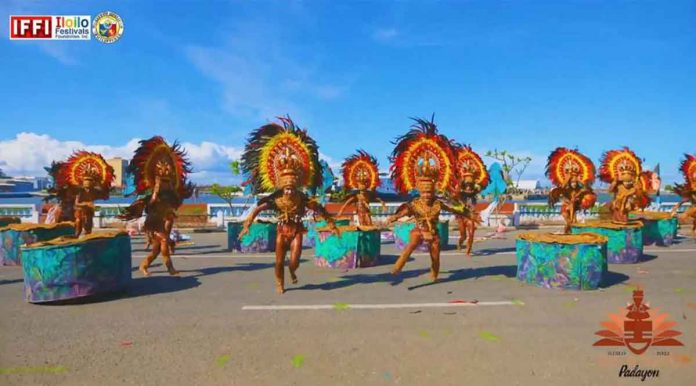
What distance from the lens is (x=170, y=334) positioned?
4.82m

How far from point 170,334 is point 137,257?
7.72 m

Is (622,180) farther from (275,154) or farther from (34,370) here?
(34,370)

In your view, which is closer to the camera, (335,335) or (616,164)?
(335,335)

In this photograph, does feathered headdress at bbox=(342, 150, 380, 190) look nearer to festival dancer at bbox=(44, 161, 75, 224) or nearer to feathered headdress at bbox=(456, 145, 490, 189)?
feathered headdress at bbox=(456, 145, 490, 189)

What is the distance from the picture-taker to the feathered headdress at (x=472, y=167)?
38.8 feet

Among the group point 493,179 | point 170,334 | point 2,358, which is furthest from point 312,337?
point 493,179

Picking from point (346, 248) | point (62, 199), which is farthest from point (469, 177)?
point (62, 199)

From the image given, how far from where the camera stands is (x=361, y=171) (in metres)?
13.1

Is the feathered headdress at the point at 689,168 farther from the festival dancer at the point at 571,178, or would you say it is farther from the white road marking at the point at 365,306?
the white road marking at the point at 365,306

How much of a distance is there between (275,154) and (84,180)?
21.0 ft

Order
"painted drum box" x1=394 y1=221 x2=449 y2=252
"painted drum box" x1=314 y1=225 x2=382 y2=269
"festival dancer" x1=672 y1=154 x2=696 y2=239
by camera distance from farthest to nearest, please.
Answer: "festival dancer" x1=672 y1=154 x2=696 y2=239
"painted drum box" x1=394 y1=221 x2=449 y2=252
"painted drum box" x1=314 y1=225 x2=382 y2=269

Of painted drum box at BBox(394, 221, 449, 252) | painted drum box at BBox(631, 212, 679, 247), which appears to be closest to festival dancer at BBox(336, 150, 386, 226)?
painted drum box at BBox(394, 221, 449, 252)

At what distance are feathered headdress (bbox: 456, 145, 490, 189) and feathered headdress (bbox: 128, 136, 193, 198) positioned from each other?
743cm

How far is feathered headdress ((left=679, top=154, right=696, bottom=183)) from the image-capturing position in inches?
552
